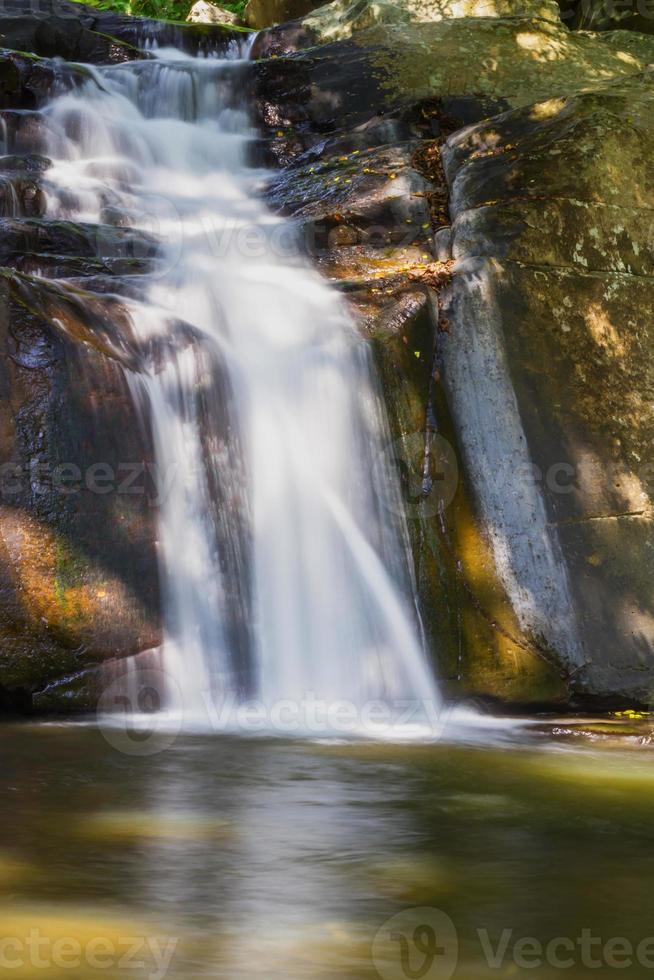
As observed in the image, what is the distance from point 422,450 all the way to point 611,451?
1057 millimetres

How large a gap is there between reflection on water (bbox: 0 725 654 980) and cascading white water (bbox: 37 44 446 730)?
3.15 feet

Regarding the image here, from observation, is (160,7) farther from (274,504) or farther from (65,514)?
(65,514)

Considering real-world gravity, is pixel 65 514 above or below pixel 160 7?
below

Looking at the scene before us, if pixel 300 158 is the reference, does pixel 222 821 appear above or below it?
below

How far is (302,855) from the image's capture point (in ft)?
8.96

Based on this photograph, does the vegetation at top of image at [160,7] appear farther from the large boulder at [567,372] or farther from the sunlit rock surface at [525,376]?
the large boulder at [567,372]

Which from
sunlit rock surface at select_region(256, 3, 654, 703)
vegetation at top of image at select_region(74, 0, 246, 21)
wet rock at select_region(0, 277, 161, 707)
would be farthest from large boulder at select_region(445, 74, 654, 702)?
vegetation at top of image at select_region(74, 0, 246, 21)

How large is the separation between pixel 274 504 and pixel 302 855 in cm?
295

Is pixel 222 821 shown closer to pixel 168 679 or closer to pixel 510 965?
pixel 510 965

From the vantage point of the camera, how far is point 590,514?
549cm

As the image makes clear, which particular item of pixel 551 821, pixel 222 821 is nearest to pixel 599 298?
pixel 551 821

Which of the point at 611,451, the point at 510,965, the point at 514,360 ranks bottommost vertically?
the point at 510,965

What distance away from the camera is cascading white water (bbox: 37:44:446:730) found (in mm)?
5152

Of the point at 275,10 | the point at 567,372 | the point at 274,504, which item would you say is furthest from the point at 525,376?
the point at 275,10
